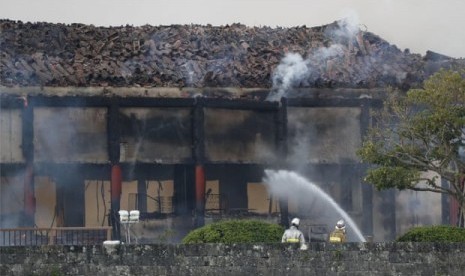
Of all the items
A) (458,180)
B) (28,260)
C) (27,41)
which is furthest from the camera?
(27,41)

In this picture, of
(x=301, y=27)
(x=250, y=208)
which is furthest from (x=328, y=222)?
(x=301, y=27)

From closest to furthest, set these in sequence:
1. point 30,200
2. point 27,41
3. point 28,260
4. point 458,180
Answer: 1. point 28,260
2. point 458,180
3. point 30,200
4. point 27,41

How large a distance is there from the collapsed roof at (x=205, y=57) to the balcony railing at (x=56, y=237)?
8.60 meters

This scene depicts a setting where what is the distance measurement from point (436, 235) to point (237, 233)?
5.26 metres

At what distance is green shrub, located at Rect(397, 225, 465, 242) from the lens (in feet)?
122

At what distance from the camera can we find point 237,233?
1474 inches

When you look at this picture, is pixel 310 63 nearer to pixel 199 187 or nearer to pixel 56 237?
pixel 199 187

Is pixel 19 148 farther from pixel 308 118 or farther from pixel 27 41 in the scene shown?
pixel 308 118

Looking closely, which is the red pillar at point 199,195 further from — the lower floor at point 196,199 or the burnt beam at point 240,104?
the burnt beam at point 240,104

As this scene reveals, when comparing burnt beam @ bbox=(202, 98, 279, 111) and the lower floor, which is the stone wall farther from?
burnt beam @ bbox=(202, 98, 279, 111)

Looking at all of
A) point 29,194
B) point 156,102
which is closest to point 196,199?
point 156,102

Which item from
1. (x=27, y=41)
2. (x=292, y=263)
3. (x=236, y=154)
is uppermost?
(x=27, y=41)

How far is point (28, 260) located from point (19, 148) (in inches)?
817

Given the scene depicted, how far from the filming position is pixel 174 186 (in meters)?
56.5
